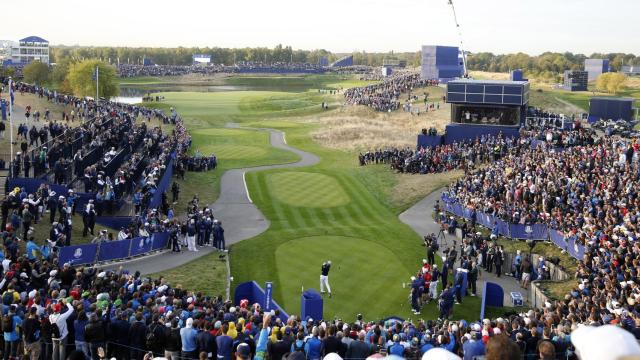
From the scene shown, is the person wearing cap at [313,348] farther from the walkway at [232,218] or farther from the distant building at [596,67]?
the distant building at [596,67]

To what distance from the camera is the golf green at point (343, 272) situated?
2605 cm

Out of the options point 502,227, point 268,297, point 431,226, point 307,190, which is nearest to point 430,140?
point 307,190

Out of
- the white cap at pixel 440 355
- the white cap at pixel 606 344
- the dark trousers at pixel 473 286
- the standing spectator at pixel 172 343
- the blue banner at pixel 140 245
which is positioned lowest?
the dark trousers at pixel 473 286

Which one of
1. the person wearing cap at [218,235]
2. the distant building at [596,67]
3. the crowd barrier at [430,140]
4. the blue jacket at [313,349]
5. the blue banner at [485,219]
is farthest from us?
the distant building at [596,67]

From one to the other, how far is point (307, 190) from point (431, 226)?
11432 mm

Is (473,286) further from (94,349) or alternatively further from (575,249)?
(94,349)

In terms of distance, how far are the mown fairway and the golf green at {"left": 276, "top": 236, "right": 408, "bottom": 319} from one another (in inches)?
1.6

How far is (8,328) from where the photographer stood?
15.8 metres

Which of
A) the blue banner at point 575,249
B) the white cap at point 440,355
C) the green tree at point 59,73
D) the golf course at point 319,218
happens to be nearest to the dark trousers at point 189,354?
the golf course at point 319,218

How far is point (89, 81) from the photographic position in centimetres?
10500

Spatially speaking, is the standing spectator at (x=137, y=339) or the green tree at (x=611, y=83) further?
the green tree at (x=611, y=83)

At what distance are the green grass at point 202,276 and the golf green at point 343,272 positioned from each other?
252cm

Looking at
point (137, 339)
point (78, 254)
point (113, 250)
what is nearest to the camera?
point (137, 339)

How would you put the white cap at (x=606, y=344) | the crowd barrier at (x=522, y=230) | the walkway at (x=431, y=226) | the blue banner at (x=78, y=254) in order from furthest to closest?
the crowd barrier at (x=522, y=230)
the walkway at (x=431, y=226)
the blue banner at (x=78, y=254)
the white cap at (x=606, y=344)
